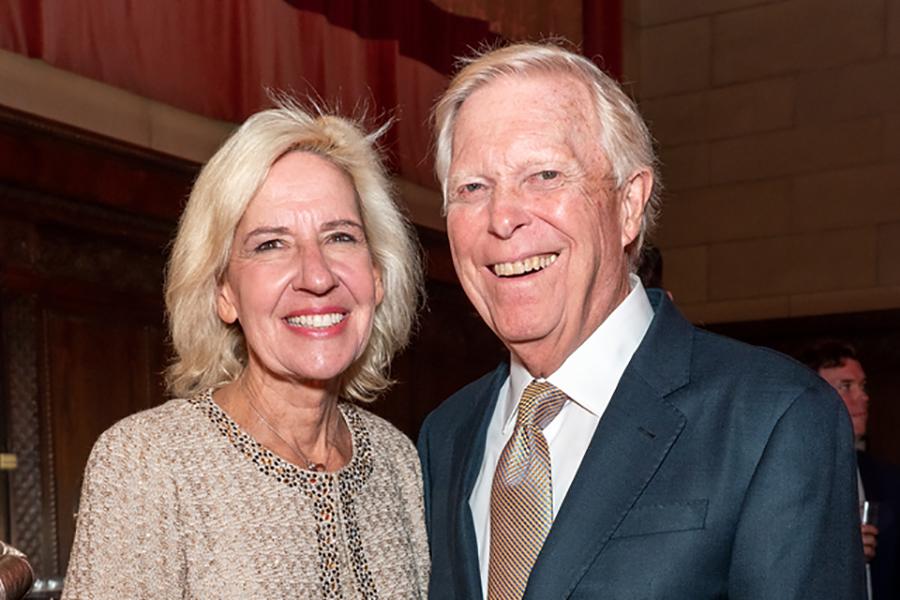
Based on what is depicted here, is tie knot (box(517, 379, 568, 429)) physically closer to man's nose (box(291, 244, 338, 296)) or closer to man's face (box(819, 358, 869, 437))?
man's nose (box(291, 244, 338, 296))

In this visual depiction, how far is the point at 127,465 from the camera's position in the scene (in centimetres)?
217

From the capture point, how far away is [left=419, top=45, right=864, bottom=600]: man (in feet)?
5.85

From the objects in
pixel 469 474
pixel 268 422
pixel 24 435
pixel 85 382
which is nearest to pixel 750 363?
pixel 469 474

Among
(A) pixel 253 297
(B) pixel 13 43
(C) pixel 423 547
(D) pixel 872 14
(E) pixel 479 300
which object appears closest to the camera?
(E) pixel 479 300

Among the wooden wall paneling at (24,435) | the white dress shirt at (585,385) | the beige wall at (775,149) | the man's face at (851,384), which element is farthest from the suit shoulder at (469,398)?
the beige wall at (775,149)

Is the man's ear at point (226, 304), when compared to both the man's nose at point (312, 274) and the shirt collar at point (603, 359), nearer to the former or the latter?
the man's nose at point (312, 274)

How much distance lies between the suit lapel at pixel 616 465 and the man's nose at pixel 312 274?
0.61m

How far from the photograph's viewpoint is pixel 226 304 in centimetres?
247

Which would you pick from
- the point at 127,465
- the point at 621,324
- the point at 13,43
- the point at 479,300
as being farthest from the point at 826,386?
the point at 13,43

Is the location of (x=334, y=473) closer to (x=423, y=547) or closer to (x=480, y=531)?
(x=423, y=547)

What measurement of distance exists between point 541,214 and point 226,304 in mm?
712

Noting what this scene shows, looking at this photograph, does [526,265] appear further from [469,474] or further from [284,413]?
[284,413]

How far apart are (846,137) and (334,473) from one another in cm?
579

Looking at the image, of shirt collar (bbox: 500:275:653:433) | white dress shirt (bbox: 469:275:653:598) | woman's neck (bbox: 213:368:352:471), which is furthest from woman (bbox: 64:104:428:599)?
shirt collar (bbox: 500:275:653:433)
